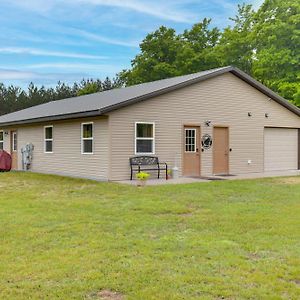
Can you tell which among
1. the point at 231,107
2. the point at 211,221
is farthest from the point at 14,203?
the point at 231,107

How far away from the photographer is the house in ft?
46.4

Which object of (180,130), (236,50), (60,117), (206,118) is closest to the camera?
(180,130)

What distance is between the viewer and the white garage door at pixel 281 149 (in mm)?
18391

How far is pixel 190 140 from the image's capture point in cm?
1580

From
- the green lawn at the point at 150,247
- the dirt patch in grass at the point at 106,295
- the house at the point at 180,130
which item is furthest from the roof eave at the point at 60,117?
the dirt patch in grass at the point at 106,295

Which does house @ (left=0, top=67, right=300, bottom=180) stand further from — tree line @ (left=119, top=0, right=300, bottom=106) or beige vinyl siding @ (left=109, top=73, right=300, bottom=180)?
tree line @ (left=119, top=0, right=300, bottom=106)

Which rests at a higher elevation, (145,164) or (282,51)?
(282,51)

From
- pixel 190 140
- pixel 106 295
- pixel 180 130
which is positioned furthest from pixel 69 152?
pixel 106 295

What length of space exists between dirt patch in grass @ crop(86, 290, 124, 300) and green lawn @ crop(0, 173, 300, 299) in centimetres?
2

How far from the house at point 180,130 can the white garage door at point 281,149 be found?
0.14 ft

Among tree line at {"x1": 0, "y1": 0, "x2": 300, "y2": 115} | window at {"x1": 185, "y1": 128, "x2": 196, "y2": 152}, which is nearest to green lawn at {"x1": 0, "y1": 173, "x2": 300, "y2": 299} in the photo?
window at {"x1": 185, "y1": 128, "x2": 196, "y2": 152}

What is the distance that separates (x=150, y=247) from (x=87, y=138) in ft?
33.5

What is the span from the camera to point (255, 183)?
12.9 m

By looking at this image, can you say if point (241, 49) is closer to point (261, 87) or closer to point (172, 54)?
point (172, 54)
